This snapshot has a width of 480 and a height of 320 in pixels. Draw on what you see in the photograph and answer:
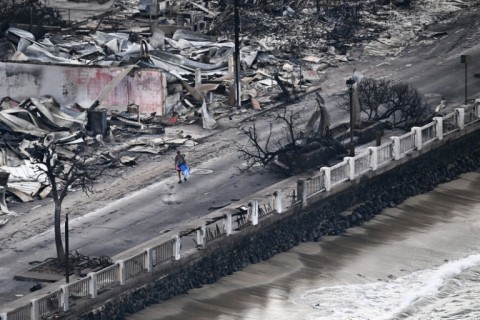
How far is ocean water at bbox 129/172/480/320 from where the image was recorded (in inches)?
1820

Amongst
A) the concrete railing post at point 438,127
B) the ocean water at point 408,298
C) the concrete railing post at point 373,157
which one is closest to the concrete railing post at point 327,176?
the concrete railing post at point 373,157

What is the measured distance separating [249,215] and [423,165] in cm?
1049

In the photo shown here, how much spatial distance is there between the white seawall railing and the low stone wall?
28 cm

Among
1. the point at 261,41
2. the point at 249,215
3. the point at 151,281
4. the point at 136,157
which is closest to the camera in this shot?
the point at 151,281

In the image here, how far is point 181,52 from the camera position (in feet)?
225

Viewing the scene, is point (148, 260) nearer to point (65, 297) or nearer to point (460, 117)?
point (65, 297)

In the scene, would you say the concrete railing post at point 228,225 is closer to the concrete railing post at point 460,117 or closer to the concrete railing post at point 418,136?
the concrete railing post at point 418,136

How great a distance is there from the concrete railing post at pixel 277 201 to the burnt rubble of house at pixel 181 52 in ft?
22.6

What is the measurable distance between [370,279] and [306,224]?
3003 millimetres

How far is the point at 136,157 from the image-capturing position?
2213 inches

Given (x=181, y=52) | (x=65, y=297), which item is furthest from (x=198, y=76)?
(x=65, y=297)

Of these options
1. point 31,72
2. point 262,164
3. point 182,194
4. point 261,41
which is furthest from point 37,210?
point 261,41

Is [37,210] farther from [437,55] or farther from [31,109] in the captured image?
[437,55]

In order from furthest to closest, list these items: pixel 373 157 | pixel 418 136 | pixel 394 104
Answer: pixel 394 104, pixel 418 136, pixel 373 157
